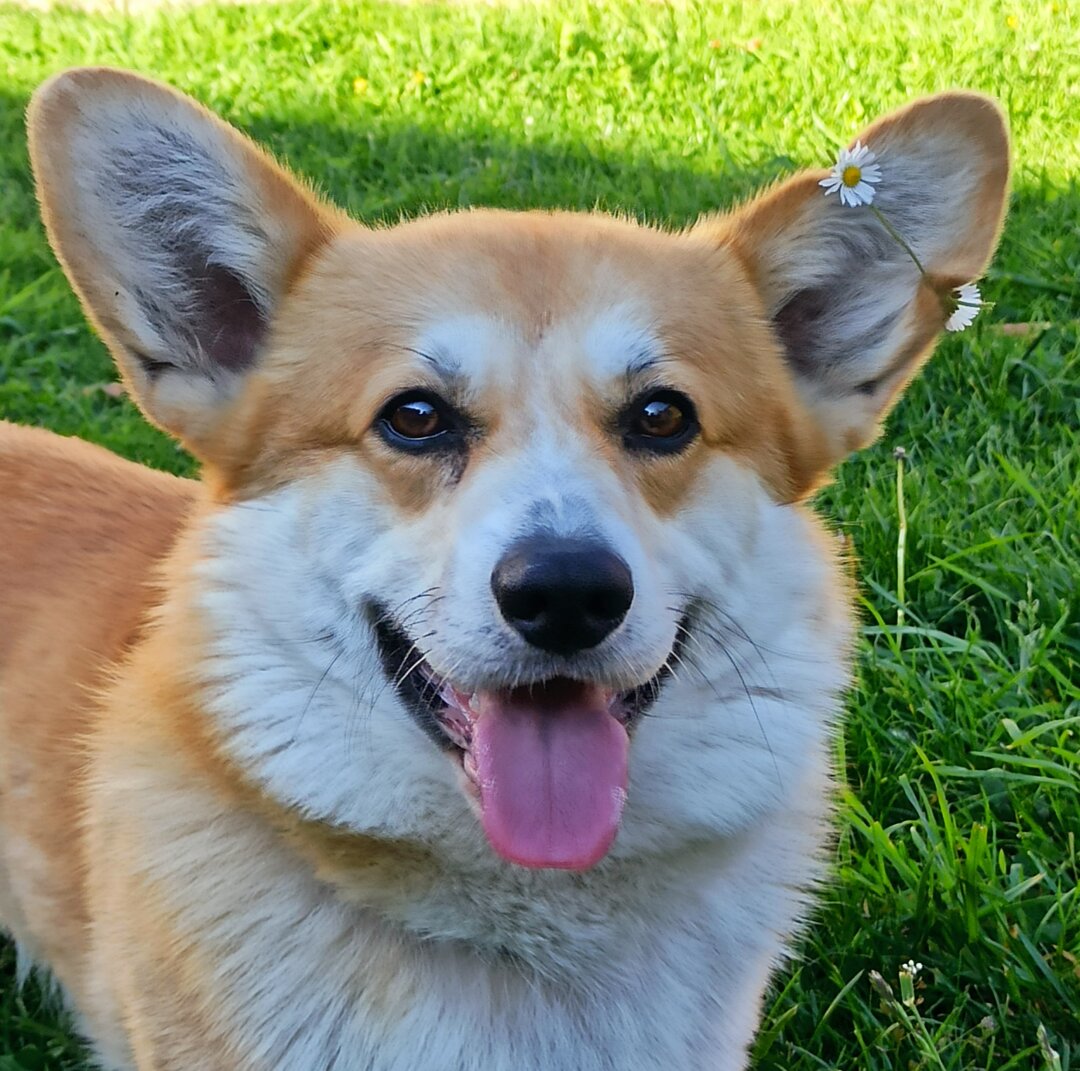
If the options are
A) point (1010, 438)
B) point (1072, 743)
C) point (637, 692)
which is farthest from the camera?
point (1010, 438)

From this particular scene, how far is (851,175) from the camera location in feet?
7.00

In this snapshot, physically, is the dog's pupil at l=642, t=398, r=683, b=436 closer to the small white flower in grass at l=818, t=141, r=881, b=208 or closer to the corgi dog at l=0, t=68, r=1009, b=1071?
the corgi dog at l=0, t=68, r=1009, b=1071

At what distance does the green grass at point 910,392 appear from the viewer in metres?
2.45

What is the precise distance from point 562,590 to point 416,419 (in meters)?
0.47

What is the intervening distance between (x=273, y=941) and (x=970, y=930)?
1.36 meters

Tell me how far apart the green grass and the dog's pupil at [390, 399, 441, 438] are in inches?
52.4

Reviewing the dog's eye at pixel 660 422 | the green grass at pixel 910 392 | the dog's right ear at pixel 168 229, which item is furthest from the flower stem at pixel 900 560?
the dog's right ear at pixel 168 229

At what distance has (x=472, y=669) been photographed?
5.89 ft

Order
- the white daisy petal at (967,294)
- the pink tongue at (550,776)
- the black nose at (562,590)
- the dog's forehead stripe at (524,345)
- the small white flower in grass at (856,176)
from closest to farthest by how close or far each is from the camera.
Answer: the black nose at (562,590) → the pink tongue at (550,776) → the dog's forehead stripe at (524,345) → the small white flower in grass at (856,176) → the white daisy petal at (967,294)

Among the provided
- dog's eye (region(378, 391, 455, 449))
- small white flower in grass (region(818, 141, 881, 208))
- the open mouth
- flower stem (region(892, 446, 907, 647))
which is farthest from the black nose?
flower stem (region(892, 446, 907, 647))

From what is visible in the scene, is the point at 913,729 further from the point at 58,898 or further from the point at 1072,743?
the point at 58,898

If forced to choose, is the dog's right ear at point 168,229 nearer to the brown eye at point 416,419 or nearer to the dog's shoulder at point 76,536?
the brown eye at point 416,419

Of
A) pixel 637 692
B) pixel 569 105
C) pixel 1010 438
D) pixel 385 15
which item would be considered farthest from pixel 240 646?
pixel 385 15

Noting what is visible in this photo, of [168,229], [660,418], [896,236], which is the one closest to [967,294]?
[896,236]
